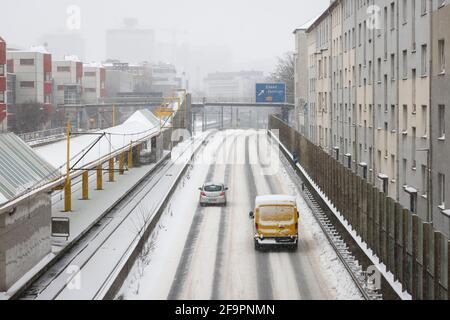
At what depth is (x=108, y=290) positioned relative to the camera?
70.7 feet

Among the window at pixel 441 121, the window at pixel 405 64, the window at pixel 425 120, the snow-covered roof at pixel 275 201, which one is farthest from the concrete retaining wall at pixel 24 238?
the window at pixel 405 64

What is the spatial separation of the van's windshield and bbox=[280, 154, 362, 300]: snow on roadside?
74.6 inches

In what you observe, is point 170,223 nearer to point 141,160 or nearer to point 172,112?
point 141,160

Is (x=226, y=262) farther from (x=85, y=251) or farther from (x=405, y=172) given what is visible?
(x=405, y=172)

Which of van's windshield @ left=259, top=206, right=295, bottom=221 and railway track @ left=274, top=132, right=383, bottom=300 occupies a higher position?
van's windshield @ left=259, top=206, right=295, bottom=221

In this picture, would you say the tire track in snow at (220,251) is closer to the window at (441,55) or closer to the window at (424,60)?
the window at (424,60)

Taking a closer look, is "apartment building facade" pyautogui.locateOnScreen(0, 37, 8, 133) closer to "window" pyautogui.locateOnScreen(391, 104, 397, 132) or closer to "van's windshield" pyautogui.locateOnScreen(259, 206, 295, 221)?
"window" pyautogui.locateOnScreen(391, 104, 397, 132)

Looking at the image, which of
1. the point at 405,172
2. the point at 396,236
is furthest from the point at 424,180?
the point at 396,236

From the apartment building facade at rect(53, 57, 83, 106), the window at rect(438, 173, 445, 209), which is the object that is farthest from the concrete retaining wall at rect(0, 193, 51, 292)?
the apartment building facade at rect(53, 57, 83, 106)

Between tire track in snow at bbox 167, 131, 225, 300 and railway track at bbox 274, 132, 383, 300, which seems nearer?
railway track at bbox 274, 132, 383, 300

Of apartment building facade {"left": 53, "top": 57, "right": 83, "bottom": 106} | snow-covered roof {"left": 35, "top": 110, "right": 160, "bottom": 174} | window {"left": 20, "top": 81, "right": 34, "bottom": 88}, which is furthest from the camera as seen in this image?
apartment building facade {"left": 53, "top": 57, "right": 83, "bottom": 106}

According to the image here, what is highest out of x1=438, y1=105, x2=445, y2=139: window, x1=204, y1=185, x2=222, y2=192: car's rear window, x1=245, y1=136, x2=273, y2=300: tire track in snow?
x1=438, y1=105, x2=445, y2=139: window

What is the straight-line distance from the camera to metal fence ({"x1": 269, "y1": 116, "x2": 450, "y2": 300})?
1719 centimetres

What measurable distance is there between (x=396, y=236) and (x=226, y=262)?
28.4 ft
